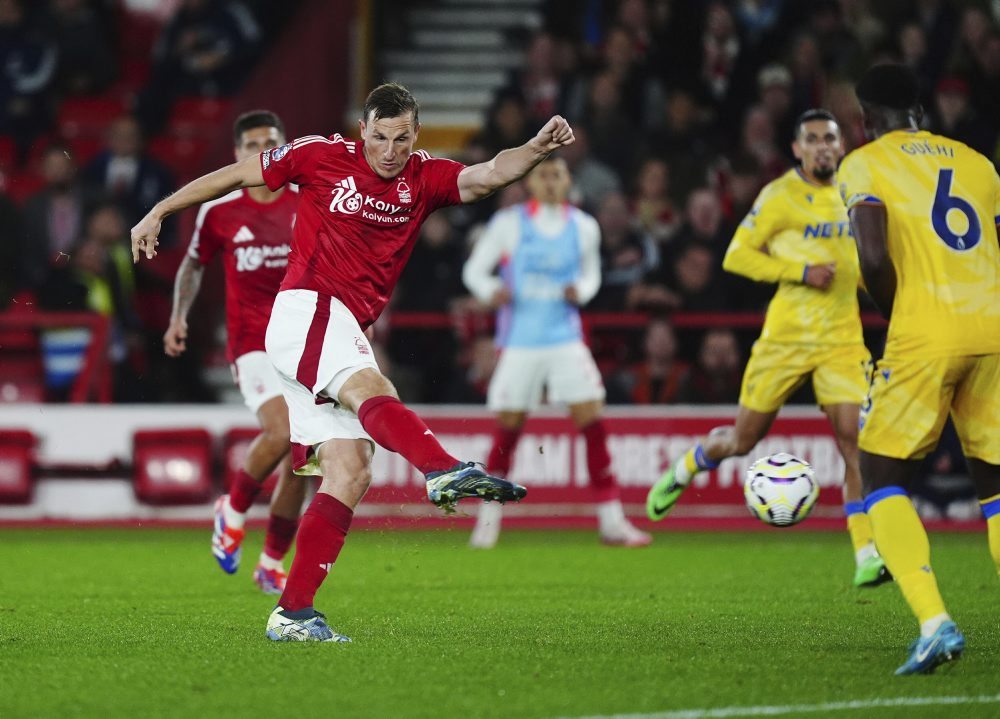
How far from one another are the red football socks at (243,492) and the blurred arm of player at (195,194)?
2660 millimetres

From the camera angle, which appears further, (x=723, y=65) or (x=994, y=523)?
(x=723, y=65)

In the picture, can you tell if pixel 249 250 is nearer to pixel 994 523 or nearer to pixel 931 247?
pixel 931 247

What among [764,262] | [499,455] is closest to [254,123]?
[764,262]

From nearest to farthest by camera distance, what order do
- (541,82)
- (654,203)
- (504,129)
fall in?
(654,203) < (504,129) < (541,82)

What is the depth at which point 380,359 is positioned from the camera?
13.3 meters

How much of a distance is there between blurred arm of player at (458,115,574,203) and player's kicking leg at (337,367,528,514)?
860 mm

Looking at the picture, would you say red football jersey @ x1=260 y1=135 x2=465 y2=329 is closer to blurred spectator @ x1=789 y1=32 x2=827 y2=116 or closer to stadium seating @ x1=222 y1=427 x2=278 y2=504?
stadium seating @ x1=222 y1=427 x2=278 y2=504

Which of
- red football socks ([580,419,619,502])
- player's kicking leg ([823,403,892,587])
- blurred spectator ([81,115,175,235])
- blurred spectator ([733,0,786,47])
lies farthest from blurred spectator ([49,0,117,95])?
player's kicking leg ([823,403,892,587])

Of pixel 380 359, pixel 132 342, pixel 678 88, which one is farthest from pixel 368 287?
pixel 678 88

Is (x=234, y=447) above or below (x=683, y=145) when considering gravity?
below

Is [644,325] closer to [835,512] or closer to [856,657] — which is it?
[835,512]

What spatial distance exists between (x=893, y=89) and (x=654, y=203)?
27.9 ft

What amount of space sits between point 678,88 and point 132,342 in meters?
5.76

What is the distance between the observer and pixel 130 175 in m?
15.1
